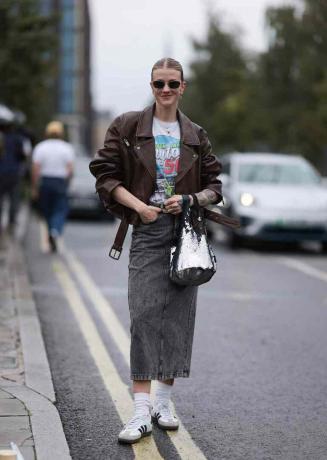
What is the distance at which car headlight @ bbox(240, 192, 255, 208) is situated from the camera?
49.1ft

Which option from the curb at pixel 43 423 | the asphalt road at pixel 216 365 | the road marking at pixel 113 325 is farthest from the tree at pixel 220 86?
the curb at pixel 43 423

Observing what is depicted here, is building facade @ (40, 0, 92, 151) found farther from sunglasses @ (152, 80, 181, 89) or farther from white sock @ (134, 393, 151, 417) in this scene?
white sock @ (134, 393, 151, 417)

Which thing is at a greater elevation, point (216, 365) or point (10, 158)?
point (10, 158)

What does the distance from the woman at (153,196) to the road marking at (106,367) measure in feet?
0.60

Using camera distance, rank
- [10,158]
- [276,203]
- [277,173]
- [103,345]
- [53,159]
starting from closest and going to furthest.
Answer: [103,345] < [53,159] < [276,203] < [10,158] < [277,173]

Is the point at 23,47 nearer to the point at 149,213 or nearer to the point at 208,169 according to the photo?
the point at 208,169

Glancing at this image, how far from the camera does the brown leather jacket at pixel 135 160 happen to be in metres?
4.67

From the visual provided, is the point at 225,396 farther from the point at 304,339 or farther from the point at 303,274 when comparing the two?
the point at 303,274

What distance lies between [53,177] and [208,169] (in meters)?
8.75

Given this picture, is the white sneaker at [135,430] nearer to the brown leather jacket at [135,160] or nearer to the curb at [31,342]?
the curb at [31,342]

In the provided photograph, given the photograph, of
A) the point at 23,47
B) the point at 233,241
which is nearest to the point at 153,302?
the point at 233,241

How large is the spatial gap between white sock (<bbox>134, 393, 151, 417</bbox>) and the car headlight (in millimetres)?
10344

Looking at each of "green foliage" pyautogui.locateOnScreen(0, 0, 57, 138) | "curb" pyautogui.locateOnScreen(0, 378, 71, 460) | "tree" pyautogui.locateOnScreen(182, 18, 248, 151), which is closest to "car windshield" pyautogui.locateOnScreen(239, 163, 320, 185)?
"green foliage" pyautogui.locateOnScreen(0, 0, 57, 138)

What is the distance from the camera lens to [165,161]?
4711 millimetres
